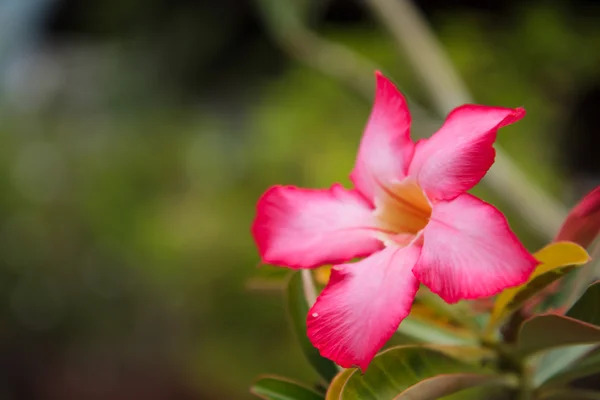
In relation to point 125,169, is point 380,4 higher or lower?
higher

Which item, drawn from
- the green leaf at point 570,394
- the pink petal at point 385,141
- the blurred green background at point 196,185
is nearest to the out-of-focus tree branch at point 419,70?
the blurred green background at point 196,185

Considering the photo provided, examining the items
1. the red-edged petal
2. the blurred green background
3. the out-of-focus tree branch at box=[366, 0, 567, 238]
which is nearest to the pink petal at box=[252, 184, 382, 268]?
the red-edged petal

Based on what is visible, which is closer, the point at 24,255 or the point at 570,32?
the point at 570,32

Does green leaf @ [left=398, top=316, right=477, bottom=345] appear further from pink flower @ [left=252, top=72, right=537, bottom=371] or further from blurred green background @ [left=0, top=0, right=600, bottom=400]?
blurred green background @ [left=0, top=0, right=600, bottom=400]

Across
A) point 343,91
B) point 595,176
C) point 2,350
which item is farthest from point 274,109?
point 2,350

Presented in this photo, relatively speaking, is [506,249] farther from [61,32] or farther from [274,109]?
[61,32]

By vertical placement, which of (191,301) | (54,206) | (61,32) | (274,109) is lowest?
(191,301)

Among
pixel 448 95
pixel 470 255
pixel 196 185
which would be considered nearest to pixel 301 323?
pixel 470 255

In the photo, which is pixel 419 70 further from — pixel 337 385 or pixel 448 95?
pixel 337 385
